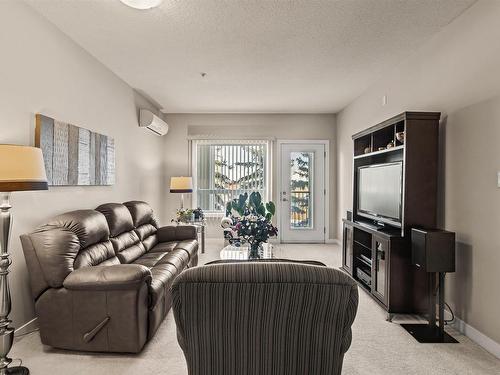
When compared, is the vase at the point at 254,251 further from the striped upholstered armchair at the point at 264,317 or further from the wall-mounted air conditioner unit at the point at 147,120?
the wall-mounted air conditioner unit at the point at 147,120

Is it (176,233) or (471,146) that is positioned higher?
(471,146)

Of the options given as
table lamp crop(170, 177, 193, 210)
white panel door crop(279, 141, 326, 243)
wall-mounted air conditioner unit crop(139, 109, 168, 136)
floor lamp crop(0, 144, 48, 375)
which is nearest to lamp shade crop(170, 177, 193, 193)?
table lamp crop(170, 177, 193, 210)

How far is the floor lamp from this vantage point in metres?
1.96

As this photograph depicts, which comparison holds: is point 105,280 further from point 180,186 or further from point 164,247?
point 180,186

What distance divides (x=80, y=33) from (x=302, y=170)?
4.67 m

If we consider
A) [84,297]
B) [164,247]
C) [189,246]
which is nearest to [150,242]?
[164,247]

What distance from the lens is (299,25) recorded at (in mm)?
3055

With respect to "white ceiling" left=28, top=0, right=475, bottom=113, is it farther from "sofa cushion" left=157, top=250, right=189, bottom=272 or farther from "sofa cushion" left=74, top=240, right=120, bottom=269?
"sofa cushion" left=157, top=250, right=189, bottom=272

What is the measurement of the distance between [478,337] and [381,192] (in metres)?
1.57

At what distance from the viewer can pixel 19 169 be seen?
200cm

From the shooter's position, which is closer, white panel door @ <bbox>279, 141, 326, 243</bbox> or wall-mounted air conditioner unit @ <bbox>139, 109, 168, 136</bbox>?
wall-mounted air conditioner unit @ <bbox>139, 109, 168, 136</bbox>

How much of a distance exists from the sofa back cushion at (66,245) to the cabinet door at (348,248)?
2751 mm

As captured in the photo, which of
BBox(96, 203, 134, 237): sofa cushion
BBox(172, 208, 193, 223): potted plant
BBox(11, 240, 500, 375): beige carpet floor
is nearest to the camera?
BBox(11, 240, 500, 375): beige carpet floor

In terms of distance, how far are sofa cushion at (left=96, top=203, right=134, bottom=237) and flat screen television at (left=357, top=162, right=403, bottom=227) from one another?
278 centimetres
